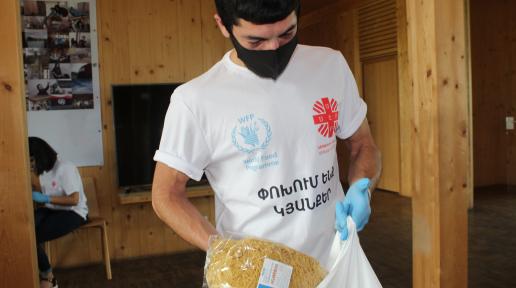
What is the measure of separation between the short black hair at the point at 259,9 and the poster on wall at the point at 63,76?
3.44 m

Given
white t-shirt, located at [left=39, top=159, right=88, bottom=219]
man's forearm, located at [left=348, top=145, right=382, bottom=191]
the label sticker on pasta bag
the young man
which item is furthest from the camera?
white t-shirt, located at [left=39, top=159, right=88, bottom=219]

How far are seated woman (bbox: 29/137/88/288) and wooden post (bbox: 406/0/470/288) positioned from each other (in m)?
2.58

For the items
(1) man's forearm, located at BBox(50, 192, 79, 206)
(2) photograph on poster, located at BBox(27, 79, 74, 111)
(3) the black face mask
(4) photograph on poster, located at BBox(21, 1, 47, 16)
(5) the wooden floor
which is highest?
(4) photograph on poster, located at BBox(21, 1, 47, 16)

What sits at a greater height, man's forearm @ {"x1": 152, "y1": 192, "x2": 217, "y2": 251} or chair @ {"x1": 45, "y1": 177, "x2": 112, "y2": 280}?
man's forearm @ {"x1": 152, "y1": 192, "x2": 217, "y2": 251}

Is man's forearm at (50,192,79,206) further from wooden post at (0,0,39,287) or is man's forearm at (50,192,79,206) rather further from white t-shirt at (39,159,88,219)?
wooden post at (0,0,39,287)

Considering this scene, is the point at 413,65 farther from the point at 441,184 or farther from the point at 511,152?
the point at 511,152

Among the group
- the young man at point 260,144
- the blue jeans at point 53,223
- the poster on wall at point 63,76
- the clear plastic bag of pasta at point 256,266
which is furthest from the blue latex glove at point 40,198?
the clear plastic bag of pasta at point 256,266

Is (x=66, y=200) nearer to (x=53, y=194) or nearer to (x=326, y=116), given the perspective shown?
(x=53, y=194)

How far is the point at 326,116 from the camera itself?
1340 mm

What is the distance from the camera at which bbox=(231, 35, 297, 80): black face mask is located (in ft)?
4.30

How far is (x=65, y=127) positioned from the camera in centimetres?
435

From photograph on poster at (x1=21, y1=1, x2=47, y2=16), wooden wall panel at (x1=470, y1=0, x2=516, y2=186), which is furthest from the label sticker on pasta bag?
wooden wall panel at (x1=470, y1=0, x2=516, y2=186)

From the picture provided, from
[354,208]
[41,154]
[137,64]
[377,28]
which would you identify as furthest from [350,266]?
[377,28]

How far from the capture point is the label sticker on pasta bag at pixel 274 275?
98 cm
